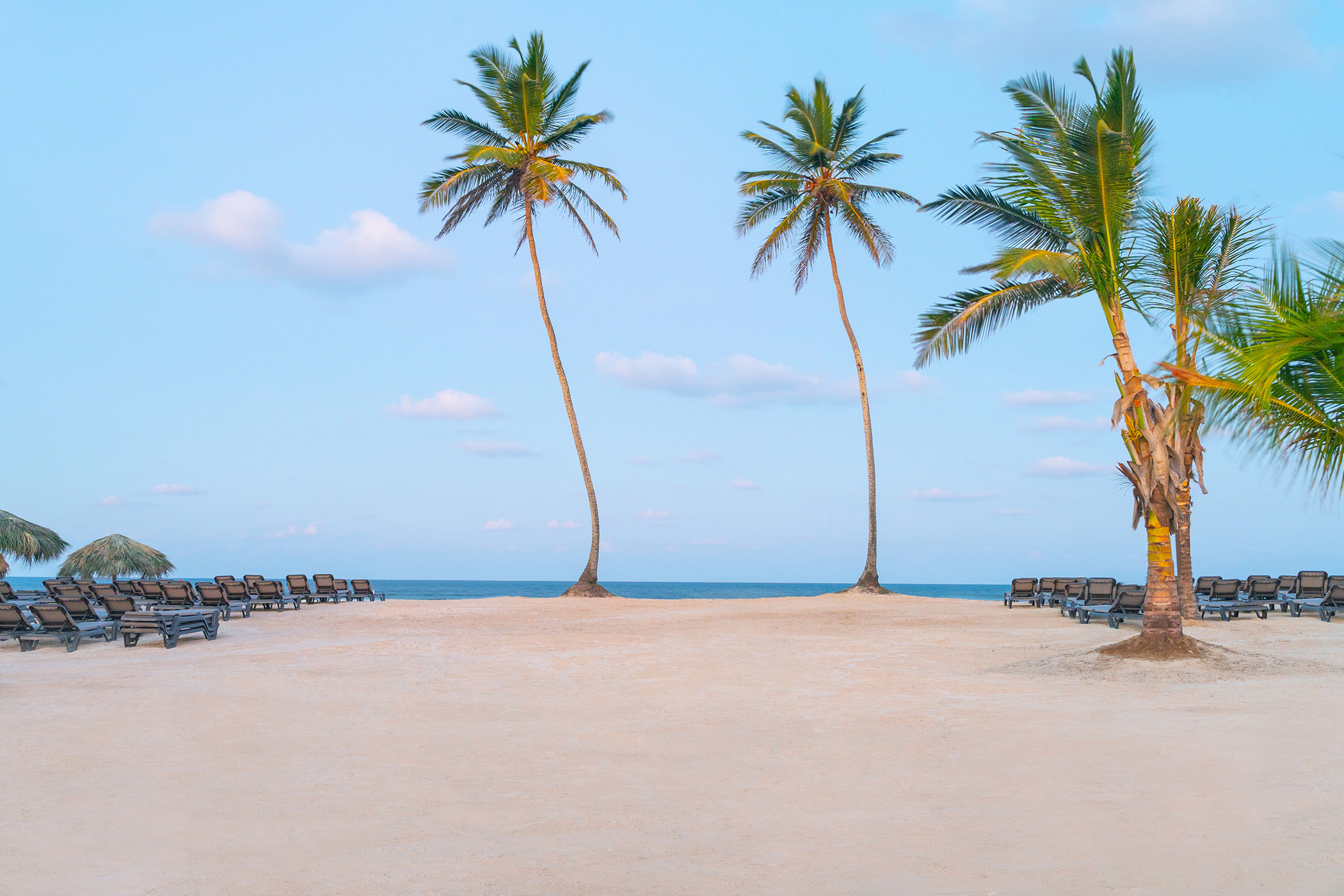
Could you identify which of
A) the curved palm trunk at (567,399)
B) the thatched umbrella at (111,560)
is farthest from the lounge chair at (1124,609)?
the thatched umbrella at (111,560)

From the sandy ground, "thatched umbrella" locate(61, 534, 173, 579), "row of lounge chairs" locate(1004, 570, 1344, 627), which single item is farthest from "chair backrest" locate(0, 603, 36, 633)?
"row of lounge chairs" locate(1004, 570, 1344, 627)

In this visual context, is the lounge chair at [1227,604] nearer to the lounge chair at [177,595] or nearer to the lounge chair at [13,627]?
the lounge chair at [13,627]

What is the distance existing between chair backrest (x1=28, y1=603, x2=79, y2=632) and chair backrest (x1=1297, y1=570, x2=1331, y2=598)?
2425cm

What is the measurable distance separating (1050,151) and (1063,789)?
332 inches

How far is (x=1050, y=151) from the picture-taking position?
1121 cm

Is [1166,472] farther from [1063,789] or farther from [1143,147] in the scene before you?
[1063,789]

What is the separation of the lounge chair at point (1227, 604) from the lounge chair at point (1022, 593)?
4.67 meters

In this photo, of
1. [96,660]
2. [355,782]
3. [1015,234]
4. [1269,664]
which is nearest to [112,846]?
[355,782]

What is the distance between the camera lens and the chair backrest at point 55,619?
13867 millimetres

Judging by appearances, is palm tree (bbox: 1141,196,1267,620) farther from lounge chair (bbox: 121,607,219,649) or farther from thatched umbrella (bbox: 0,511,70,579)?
thatched umbrella (bbox: 0,511,70,579)

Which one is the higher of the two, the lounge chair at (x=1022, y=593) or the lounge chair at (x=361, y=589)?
the lounge chair at (x=1022, y=593)

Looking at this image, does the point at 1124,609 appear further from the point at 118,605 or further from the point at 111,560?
the point at 111,560

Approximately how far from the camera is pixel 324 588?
24.8 meters

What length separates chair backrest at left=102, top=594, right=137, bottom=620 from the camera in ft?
49.2
